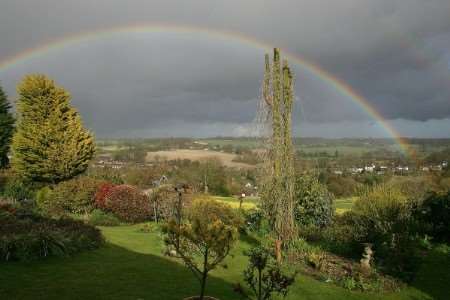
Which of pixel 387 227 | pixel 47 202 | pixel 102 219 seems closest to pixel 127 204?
pixel 102 219

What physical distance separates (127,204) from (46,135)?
851cm

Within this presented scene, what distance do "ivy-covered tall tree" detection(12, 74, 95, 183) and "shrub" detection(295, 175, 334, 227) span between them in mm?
16802

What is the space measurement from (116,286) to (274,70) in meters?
7.86

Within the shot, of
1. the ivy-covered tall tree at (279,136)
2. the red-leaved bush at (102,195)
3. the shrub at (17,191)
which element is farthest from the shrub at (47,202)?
the ivy-covered tall tree at (279,136)

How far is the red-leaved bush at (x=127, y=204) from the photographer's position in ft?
74.3

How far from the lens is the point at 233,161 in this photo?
73.2 metres

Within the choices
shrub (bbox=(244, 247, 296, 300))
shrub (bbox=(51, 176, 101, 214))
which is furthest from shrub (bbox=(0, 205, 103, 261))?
shrub (bbox=(51, 176, 101, 214))

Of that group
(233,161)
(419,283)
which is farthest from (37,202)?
(233,161)

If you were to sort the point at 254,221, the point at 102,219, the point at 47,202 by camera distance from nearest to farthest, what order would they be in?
the point at 254,221, the point at 102,219, the point at 47,202

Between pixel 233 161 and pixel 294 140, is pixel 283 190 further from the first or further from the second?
pixel 233 161

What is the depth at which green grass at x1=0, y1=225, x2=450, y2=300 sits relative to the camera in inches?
361

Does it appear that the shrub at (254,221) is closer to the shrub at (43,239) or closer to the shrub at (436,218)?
the shrub at (436,218)

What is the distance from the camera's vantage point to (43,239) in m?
12.1

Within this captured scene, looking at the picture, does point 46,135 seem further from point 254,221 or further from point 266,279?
Answer: point 266,279
